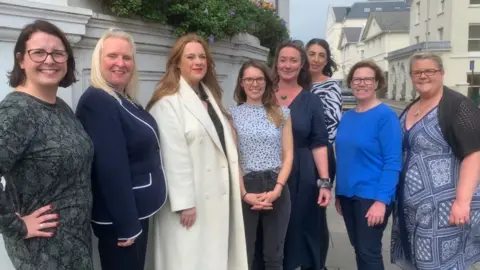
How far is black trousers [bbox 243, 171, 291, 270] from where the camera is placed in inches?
136

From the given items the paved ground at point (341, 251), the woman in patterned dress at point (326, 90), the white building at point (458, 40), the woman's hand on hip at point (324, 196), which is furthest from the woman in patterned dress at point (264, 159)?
the white building at point (458, 40)

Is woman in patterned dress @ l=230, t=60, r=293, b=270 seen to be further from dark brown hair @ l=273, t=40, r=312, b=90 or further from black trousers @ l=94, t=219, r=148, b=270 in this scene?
black trousers @ l=94, t=219, r=148, b=270

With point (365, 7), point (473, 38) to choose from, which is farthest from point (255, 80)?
point (365, 7)

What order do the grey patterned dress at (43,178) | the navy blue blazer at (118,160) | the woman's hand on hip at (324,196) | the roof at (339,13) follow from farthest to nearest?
the roof at (339,13), the woman's hand on hip at (324,196), the navy blue blazer at (118,160), the grey patterned dress at (43,178)

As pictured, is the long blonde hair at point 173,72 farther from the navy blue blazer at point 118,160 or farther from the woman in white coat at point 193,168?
the navy blue blazer at point 118,160

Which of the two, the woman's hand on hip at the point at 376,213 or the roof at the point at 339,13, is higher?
the roof at the point at 339,13

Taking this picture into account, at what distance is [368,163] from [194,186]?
1.31 m

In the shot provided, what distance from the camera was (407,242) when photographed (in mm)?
3490

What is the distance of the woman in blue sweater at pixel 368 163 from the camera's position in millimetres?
3395

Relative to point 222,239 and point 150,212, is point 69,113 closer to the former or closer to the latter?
point 150,212

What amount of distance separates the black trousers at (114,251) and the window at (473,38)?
1495 inches

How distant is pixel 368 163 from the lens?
348 cm

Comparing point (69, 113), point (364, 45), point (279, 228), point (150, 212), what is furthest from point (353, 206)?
point (364, 45)

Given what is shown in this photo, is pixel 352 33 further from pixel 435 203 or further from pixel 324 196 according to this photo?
pixel 435 203
